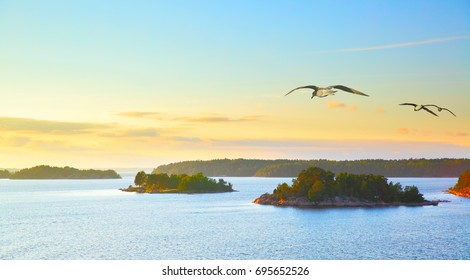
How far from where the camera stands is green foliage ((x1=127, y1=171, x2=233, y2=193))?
161500 mm

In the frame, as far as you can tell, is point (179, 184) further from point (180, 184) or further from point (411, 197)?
point (411, 197)

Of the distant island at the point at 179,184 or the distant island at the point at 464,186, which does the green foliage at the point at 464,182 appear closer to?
the distant island at the point at 464,186

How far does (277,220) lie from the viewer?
268 ft

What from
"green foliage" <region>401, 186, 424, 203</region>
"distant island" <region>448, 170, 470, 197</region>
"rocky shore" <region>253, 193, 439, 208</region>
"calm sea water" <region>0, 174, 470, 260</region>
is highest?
"distant island" <region>448, 170, 470, 197</region>

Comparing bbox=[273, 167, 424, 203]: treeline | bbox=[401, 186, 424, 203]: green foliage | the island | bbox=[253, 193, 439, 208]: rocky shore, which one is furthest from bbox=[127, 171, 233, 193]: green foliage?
bbox=[401, 186, 424, 203]: green foliage

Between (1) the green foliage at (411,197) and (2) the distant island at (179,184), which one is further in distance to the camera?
(2) the distant island at (179,184)

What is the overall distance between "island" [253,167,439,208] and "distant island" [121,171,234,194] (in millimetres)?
51044

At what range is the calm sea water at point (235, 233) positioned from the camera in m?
52.2

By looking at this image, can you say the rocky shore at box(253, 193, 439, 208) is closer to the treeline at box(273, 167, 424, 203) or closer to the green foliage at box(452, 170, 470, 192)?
the treeline at box(273, 167, 424, 203)

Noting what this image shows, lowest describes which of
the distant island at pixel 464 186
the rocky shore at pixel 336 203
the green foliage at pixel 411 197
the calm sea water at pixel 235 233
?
the calm sea water at pixel 235 233

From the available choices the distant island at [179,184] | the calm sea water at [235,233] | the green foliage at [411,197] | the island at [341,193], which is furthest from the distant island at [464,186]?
the distant island at [179,184]
